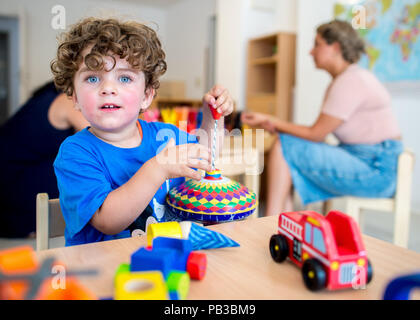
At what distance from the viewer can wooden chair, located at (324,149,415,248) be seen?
5.06ft

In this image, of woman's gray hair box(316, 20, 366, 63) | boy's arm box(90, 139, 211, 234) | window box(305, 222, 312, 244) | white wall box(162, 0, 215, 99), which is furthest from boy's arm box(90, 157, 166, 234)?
white wall box(162, 0, 215, 99)

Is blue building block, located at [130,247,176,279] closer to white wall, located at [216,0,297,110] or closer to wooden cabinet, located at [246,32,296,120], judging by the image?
wooden cabinet, located at [246,32,296,120]

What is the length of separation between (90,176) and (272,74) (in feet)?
Answer: 12.2

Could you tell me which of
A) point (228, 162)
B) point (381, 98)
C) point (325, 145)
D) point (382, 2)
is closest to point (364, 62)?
point (382, 2)

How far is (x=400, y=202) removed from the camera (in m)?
1.56

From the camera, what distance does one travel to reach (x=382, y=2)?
2764 mm

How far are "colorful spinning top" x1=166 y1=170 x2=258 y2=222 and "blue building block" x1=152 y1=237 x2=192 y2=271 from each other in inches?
5.8

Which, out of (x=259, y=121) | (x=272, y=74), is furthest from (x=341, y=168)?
(x=272, y=74)

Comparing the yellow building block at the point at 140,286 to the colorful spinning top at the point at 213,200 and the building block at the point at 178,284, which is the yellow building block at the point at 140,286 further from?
the colorful spinning top at the point at 213,200

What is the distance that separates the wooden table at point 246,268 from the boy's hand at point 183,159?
9 centimetres

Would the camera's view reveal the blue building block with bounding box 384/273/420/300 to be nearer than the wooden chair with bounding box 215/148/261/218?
Yes
